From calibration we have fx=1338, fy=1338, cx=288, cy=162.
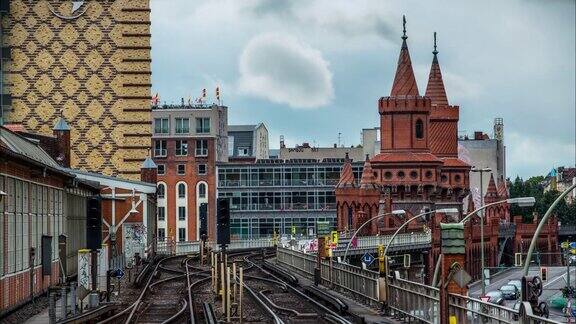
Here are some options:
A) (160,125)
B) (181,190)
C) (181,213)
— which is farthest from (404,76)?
(181,213)

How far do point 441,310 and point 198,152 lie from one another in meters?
128

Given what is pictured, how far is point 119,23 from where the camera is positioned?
319ft

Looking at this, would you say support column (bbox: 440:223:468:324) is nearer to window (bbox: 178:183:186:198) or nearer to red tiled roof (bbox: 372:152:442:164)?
red tiled roof (bbox: 372:152:442:164)

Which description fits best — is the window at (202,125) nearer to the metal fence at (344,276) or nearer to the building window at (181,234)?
the building window at (181,234)

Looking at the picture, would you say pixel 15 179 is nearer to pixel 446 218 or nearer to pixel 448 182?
pixel 446 218

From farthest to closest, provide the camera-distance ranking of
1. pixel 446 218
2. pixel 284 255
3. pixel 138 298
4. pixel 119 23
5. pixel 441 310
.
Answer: pixel 446 218
pixel 119 23
pixel 284 255
pixel 138 298
pixel 441 310

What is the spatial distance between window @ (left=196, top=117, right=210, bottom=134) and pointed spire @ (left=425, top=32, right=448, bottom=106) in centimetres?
3272

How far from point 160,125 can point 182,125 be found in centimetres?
279

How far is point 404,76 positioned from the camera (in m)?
158

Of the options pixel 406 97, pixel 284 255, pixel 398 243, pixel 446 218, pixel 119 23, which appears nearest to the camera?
pixel 284 255

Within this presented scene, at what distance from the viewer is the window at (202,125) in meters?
161

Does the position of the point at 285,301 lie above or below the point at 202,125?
below

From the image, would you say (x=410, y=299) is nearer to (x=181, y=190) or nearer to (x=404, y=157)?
(x=404, y=157)

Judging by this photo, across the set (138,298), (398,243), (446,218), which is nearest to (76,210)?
(138,298)
